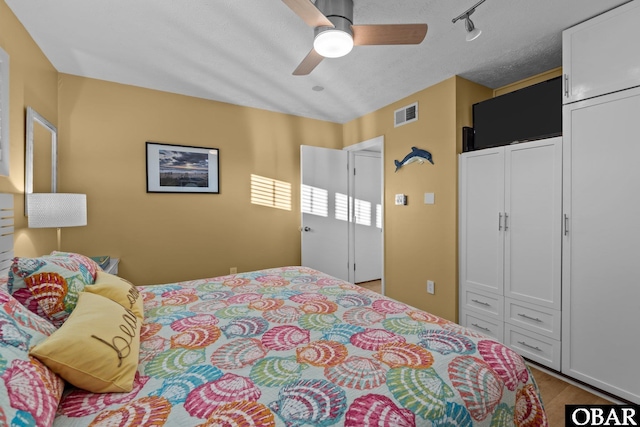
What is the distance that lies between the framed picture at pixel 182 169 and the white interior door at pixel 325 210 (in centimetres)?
114

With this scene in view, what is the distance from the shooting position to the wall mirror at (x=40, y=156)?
7.26 feet

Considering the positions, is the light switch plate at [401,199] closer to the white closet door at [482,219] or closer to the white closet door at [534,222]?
the white closet door at [482,219]

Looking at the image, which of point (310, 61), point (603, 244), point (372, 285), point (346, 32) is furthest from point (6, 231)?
point (372, 285)

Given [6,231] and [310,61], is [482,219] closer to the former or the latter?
[310,61]

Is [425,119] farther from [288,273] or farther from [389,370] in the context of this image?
[389,370]

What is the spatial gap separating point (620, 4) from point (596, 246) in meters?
1.61

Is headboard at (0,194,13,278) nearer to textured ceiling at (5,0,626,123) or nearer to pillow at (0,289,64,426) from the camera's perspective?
A: pillow at (0,289,64,426)

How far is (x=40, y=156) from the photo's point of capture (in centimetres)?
248

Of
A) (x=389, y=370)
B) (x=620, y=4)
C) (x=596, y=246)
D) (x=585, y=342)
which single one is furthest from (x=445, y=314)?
(x=620, y=4)

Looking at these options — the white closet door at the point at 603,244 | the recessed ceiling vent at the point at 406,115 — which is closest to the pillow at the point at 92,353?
the white closet door at the point at 603,244

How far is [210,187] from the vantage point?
359cm

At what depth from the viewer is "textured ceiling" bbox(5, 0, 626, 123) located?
76.8 inches

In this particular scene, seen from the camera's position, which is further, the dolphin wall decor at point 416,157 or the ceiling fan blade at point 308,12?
the dolphin wall decor at point 416,157

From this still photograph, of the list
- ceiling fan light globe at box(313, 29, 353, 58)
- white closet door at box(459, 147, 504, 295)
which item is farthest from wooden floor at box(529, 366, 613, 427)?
ceiling fan light globe at box(313, 29, 353, 58)
